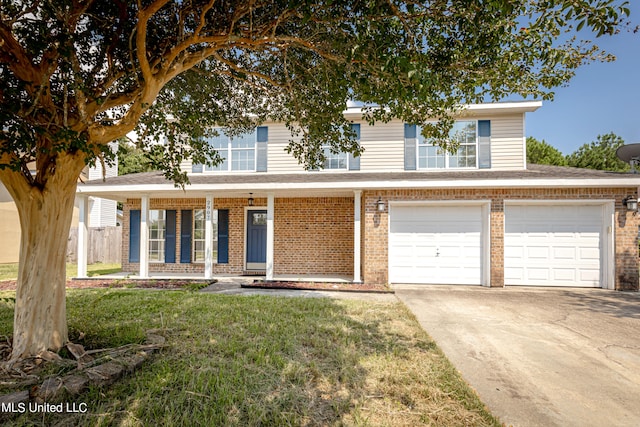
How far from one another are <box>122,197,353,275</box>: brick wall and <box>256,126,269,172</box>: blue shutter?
1.13 meters

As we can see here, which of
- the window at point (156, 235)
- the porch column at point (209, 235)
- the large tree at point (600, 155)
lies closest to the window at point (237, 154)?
the porch column at point (209, 235)

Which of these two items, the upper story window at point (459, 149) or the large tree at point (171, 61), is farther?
the upper story window at point (459, 149)

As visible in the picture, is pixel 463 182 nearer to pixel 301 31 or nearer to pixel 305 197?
pixel 305 197

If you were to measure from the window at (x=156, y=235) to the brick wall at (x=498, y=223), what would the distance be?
7363 mm

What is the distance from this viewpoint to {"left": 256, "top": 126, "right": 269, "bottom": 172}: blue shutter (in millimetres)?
10953

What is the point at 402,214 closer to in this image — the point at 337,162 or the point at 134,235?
the point at 337,162

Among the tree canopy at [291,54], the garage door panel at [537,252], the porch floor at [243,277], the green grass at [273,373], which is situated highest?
the tree canopy at [291,54]

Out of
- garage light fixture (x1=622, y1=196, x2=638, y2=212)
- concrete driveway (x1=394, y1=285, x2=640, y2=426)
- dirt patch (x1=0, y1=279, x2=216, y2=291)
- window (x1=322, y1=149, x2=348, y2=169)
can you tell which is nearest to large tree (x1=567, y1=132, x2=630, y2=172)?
garage light fixture (x1=622, y1=196, x2=638, y2=212)

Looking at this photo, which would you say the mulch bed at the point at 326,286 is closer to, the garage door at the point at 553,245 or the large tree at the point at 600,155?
the garage door at the point at 553,245

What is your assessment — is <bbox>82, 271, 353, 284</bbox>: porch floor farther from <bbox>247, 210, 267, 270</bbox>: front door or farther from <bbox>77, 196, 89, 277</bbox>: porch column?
<bbox>247, 210, 267, 270</bbox>: front door

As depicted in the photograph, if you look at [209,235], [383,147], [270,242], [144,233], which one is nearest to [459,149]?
[383,147]

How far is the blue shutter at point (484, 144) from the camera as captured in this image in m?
10.1

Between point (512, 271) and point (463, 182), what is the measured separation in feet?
9.56

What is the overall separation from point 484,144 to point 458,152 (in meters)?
0.82
